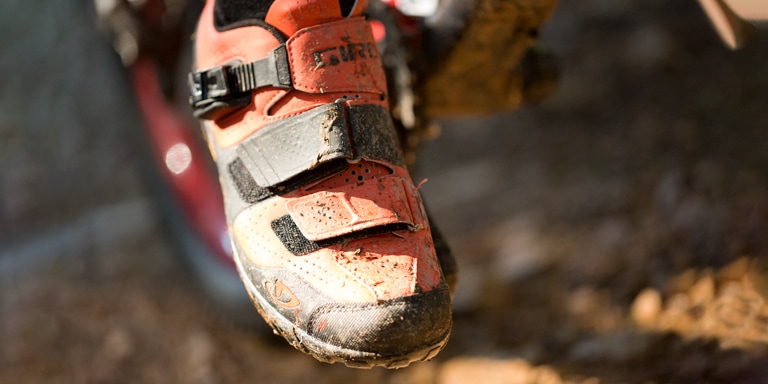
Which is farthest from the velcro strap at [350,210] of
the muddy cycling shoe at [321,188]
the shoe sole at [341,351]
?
the shoe sole at [341,351]

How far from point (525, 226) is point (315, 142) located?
5.04 ft

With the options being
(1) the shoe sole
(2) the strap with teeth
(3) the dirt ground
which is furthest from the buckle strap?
(3) the dirt ground

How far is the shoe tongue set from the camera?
2.96 ft

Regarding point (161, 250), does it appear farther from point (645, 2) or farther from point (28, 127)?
point (645, 2)

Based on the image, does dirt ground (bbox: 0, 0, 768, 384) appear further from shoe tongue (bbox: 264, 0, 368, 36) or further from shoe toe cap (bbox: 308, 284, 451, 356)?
shoe tongue (bbox: 264, 0, 368, 36)

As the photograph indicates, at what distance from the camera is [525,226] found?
2291 mm

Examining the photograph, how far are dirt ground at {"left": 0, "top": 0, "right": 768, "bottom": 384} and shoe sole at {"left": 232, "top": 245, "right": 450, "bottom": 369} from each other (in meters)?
0.69

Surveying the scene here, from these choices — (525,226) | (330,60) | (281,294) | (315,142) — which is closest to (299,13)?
(330,60)

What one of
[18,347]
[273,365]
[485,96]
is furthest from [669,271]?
[18,347]

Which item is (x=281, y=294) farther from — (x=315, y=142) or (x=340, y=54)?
(x=340, y=54)

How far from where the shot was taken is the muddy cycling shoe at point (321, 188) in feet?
2.71

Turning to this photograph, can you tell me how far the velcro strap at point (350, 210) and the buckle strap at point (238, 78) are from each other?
162 millimetres

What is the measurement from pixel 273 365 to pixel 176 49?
893 millimetres

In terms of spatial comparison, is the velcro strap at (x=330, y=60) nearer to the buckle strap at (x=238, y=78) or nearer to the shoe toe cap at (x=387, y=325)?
the buckle strap at (x=238, y=78)
